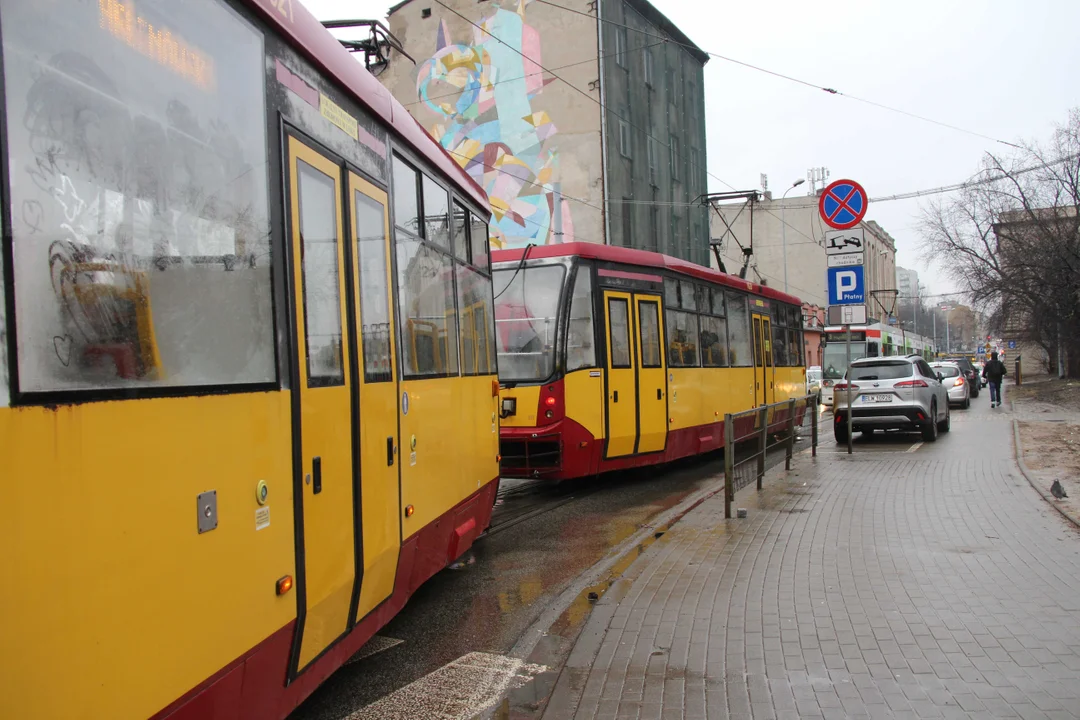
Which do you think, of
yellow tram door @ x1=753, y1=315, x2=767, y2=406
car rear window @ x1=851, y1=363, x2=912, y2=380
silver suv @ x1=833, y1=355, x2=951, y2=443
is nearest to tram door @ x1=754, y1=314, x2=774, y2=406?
yellow tram door @ x1=753, y1=315, x2=767, y2=406

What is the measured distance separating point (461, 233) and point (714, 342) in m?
8.05

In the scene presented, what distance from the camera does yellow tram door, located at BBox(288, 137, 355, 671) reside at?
344 cm

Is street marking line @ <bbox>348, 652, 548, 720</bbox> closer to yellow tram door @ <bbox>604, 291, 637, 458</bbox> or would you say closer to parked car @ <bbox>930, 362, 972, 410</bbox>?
yellow tram door @ <bbox>604, 291, 637, 458</bbox>

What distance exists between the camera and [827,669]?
4473mm

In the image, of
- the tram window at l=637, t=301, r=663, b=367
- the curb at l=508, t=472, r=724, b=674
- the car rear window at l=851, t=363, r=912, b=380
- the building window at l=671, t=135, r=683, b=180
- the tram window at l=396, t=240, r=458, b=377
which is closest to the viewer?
the tram window at l=396, t=240, r=458, b=377

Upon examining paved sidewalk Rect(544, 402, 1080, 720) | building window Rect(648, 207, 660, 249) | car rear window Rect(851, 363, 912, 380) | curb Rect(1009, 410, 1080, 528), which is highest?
building window Rect(648, 207, 660, 249)

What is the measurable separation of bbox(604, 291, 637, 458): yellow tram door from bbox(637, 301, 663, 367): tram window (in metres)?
0.28

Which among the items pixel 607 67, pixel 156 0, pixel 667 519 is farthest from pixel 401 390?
pixel 607 67

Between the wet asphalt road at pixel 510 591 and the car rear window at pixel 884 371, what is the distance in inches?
290

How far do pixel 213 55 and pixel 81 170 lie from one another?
2.86ft

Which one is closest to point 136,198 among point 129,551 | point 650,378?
point 129,551

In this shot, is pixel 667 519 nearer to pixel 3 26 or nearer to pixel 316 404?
pixel 316 404

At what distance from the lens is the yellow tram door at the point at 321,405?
11.3 ft

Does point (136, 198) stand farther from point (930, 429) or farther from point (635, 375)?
point (930, 429)
